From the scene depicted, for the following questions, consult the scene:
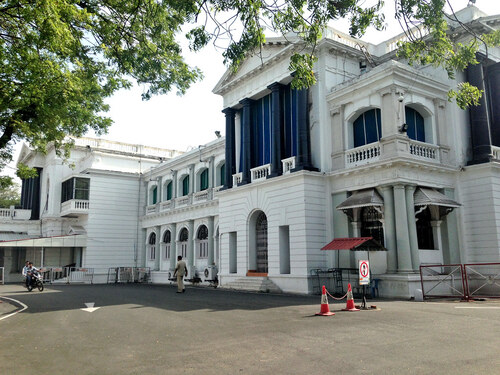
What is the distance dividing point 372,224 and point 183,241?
54.5 feet

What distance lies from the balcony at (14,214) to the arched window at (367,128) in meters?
30.5

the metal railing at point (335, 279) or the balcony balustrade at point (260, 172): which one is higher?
the balcony balustrade at point (260, 172)

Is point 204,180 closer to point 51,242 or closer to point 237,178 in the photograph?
point 237,178

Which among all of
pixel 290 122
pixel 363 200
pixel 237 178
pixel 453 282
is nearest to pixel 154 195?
pixel 237 178

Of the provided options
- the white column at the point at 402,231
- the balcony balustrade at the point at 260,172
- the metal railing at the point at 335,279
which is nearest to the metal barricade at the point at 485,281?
the white column at the point at 402,231

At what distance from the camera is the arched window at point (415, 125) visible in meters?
18.3

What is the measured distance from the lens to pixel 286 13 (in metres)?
8.39

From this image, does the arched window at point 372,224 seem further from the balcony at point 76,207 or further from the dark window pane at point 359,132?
the balcony at point 76,207

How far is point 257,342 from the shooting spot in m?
7.62

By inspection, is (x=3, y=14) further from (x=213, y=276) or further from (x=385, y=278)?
(x=213, y=276)

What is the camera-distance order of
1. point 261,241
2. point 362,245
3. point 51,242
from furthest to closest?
1. point 51,242
2. point 261,241
3. point 362,245

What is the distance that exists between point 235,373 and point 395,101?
14009mm

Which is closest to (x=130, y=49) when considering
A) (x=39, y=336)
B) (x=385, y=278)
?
(x=39, y=336)

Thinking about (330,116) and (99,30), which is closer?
(99,30)
